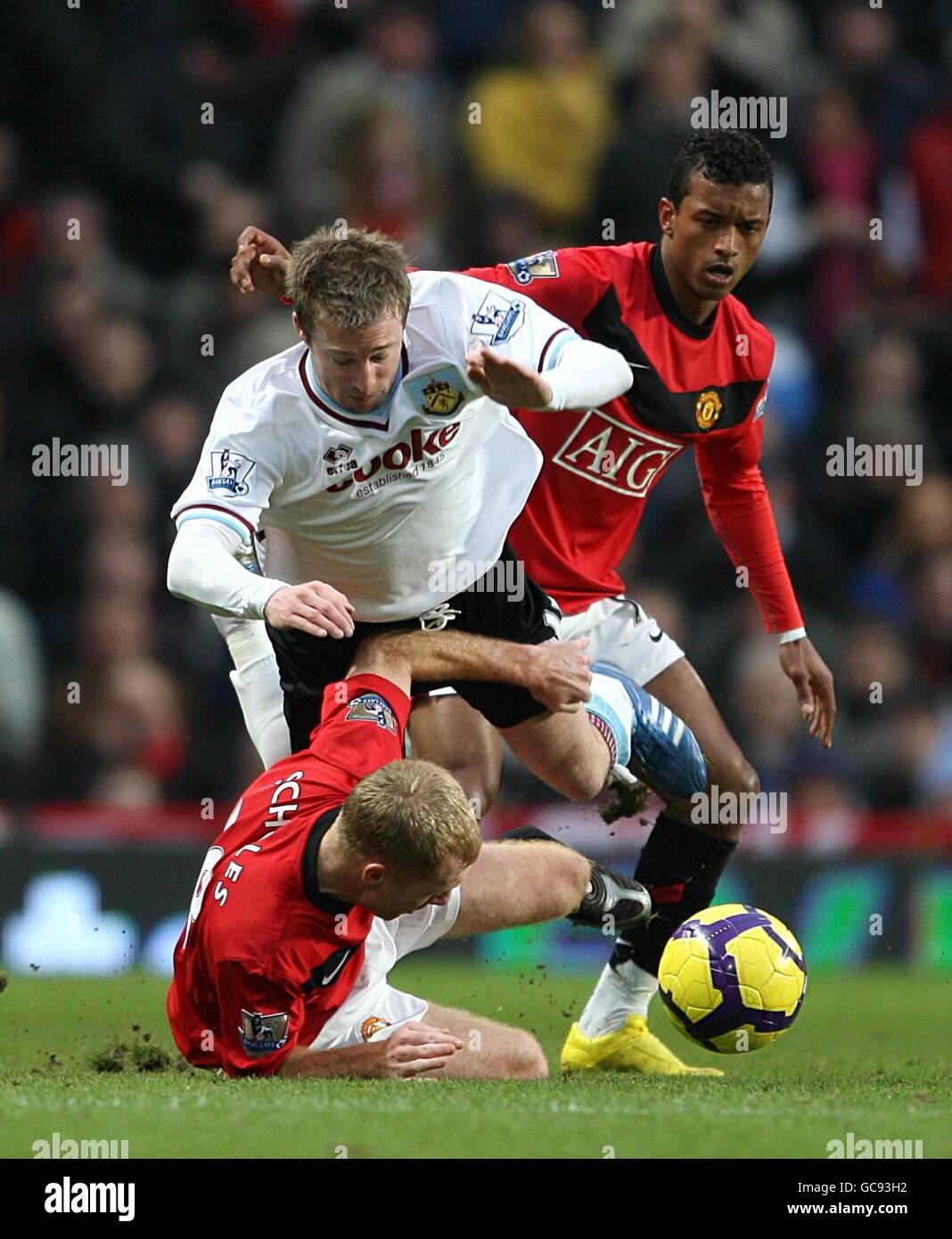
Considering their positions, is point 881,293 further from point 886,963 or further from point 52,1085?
point 52,1085

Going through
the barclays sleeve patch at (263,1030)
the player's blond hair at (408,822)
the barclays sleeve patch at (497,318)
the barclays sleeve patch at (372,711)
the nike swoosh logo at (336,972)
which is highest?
the barclays sleeve patch at (497,318)

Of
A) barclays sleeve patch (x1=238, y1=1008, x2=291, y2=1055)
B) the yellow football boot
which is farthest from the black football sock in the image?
barclays sleeve patch (x1=238, y1=1008, x2=291, y2=1055)

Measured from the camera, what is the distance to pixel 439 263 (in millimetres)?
10234

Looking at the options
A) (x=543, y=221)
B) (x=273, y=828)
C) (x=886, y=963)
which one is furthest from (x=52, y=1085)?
(x=543, y=221)

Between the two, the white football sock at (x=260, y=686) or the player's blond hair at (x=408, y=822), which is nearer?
the player's blond hair at (x=408, y=822)

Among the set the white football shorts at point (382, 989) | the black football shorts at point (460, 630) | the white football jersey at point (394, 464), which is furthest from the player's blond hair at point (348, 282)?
the white football shorts at point (382, 989)

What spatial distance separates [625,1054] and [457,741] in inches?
41.3

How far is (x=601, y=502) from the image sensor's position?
19.6ft

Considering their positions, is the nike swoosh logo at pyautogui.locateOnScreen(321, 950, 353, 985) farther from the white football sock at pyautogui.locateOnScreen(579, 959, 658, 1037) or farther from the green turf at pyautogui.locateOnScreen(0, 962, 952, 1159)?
the white football sock at pyautogui.locateOnScreen(579, 959, 658, 1037)

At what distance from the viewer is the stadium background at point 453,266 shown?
28.1 ft

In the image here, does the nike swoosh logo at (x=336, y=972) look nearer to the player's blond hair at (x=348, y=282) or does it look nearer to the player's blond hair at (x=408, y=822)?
the player's blond hair at (x=408, y=822)

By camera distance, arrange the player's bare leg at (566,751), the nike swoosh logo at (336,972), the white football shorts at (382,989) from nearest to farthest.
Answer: the nike swoosh logo at (336,972) → the white football shorts at (382,989) → the player's bare leg at (566,751)

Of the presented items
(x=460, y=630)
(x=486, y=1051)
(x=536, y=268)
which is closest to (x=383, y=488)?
(x=460, y=630)
